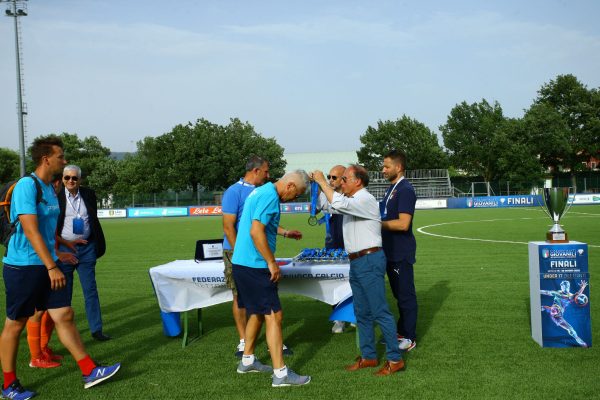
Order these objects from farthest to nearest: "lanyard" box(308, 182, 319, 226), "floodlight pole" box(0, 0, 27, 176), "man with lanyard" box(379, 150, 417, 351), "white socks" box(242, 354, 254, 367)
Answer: "floodlight pole" box(0, 0, 27, 176)
"lanyard" box(308, 182, 319, 226)
"man with lanyard" box(379, 150, 417, 351)
"white socks" box(242, 354, 254, 367)

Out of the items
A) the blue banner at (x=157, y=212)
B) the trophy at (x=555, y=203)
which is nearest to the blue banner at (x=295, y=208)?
the blue banner at (x=157, y=212)

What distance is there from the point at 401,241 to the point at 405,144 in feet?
214

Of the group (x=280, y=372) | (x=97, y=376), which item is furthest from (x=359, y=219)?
(x=97, y=376)

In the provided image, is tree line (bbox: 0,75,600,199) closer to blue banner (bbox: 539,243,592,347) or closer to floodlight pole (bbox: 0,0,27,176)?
floodlight pole (bbox: 0,0,27,176)

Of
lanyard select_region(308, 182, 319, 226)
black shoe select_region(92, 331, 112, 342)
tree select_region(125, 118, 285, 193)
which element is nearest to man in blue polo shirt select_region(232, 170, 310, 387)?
lanyard select_region(308, 182, 319, 226)

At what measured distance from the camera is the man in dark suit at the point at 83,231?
21.7 feet

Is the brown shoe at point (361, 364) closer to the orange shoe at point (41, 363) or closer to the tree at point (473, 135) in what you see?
the orange shoe at point (41, 363)

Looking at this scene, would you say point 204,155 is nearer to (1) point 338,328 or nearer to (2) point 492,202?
(2) point 492,202

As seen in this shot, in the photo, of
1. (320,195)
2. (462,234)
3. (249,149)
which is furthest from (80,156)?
(320,195)

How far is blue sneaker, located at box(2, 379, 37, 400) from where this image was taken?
479 cm

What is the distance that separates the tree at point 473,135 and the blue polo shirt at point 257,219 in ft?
232

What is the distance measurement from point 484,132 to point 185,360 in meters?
73.0

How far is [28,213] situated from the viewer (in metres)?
4.55

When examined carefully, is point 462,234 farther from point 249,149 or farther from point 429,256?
point 249,149
